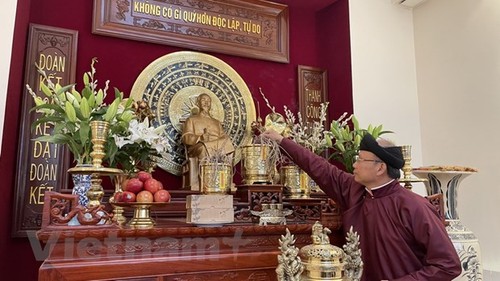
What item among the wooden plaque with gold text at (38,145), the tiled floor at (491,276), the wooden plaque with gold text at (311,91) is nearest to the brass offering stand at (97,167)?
the wooden plaque with gold text at (38,145)

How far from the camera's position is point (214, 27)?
336 cm

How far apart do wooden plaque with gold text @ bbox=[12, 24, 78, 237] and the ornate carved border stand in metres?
0.31

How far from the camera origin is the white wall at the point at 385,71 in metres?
3.52

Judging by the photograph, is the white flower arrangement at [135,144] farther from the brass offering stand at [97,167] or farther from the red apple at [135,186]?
the red apple at [135,186]

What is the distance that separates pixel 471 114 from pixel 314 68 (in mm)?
1328

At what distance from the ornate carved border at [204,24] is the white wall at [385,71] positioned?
0.65 metres

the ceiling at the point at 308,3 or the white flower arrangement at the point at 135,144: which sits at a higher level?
the ceiling at the point at 308,3

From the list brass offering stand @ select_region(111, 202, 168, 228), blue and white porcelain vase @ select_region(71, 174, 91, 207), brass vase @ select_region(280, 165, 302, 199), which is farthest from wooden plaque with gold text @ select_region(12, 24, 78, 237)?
brass vase @ select_region(280, 165, 302, 199)

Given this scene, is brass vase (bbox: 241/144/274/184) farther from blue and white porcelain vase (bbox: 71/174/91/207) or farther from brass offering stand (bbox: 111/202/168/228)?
blue and white porcelain vase (bbox: 71/174/91/207)

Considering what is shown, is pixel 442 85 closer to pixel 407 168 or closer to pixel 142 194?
pixel 407 168

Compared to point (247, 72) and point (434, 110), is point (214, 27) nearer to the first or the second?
point (247, 72)

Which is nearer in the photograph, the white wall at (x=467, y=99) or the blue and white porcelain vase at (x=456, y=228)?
the blue and white porcelain vase at (x=456, y=228)

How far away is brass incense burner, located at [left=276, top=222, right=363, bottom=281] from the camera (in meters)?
1.15

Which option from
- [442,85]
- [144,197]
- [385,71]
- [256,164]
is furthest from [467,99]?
[144,197]
